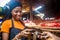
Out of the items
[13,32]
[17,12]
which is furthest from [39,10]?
[13,32]

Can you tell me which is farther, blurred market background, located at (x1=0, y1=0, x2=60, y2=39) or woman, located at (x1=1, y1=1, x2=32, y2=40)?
woman, located at (x1=1, y1=1, x2=32, y2=40)

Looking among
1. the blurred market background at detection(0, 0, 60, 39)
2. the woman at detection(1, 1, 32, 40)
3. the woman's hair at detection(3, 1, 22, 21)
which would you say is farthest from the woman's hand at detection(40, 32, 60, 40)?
the woman's hair at detection(3, 1, 22, 21)

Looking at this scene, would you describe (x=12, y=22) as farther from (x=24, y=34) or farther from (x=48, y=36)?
(x=48, y=36)

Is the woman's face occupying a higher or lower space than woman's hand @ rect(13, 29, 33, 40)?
higher

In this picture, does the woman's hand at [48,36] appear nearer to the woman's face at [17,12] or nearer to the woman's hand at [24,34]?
the woman's hand at [24,34]

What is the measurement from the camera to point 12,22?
67.2 inches

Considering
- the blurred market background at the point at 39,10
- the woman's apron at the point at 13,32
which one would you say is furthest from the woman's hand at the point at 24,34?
the blurred market background at the point at 39,10

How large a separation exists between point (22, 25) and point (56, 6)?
45 centimetres

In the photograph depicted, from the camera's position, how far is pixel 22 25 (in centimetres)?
170

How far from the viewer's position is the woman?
169cm

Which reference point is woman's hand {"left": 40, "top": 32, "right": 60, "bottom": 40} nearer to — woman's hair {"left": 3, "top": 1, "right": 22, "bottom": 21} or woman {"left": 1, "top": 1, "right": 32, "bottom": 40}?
woman {"left": 1, "top": 1, "right": 32, "bottom": 40}

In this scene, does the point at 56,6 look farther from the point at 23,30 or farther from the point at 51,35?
the point at 23,30

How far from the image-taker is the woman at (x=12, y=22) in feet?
5.54

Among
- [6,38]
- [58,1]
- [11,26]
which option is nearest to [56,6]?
[58,1]
